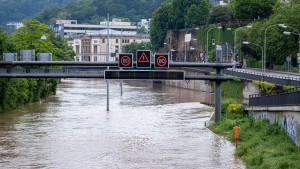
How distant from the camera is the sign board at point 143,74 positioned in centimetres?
6094

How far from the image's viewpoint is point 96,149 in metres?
51.8

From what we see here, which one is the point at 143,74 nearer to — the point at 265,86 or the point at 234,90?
the point at 265,86

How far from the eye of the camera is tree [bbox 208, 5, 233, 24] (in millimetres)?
177250

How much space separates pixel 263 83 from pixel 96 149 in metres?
40.7

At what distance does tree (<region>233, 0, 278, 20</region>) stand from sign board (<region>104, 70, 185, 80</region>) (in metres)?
90.0

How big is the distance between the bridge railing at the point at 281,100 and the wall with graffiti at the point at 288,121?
2.09 feet

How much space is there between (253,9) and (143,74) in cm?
9577

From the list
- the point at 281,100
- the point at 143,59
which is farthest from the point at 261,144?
the point at 143,59

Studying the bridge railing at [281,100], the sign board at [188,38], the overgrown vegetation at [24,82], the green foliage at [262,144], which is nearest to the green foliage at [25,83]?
the overgrown vegetation at [24,82]

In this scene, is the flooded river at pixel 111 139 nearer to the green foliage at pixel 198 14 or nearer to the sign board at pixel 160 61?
the sign board at pixel 160 61

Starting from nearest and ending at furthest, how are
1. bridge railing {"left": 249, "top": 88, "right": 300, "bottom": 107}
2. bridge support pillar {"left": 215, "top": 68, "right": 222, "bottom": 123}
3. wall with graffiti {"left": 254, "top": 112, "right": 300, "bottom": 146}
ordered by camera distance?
1. wall with graffiti {"left": 254, "top": 112, "right": 300, "bottom": 146}
2. bridge railing {"left": 249, "top": 88, "right": 300, "bottom": 107}
3. bridge support pillar {"left": 215, "top": 68, "right": 222, "bottom": 123}

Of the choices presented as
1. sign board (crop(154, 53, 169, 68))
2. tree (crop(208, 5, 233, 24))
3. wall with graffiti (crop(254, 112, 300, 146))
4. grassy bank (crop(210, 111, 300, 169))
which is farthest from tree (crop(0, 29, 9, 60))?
tree (crop(208, 5, 233, 24))

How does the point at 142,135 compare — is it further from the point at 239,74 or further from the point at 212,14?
the point at 212,14

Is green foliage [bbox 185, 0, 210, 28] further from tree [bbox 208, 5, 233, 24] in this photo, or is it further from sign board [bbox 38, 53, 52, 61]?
sign board [bbox 38, 53, 52, 61]
